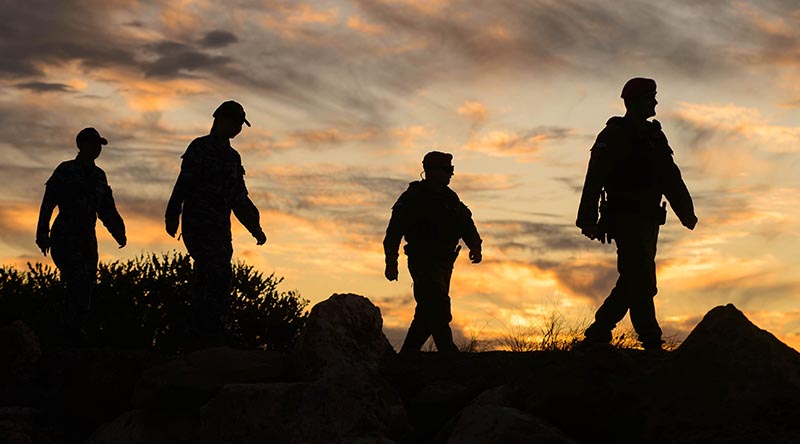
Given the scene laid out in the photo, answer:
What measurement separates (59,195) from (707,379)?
28.3 feet

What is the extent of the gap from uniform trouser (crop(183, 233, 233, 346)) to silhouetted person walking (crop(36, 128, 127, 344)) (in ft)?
8.25

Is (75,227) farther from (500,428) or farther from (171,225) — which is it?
(500,428)

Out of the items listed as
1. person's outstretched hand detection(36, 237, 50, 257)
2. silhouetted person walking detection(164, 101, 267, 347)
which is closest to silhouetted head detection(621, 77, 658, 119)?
silhouetted person walking detection(164, 101, 267, 347)

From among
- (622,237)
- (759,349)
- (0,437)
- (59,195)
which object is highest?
(59,195)

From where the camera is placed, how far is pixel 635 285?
9.46 m

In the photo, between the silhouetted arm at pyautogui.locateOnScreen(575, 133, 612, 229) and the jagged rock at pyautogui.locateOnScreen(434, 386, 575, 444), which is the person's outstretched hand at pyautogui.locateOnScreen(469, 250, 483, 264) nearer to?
the silhouetted arm at pyautogui.locateOnScreen(575, 133, 612, 229)

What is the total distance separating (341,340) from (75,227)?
17.6 ft

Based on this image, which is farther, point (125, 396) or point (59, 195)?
point (59, 195)

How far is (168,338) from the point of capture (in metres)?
14.6

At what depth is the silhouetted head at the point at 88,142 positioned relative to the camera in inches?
511

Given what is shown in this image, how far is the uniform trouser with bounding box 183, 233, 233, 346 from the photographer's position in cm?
1089

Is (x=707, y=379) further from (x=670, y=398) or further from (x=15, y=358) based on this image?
(x=15, y=358)

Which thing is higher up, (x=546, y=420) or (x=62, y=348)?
(x=62, y=348)

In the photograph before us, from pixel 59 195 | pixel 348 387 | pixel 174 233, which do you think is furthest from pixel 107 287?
pixel 348 387
